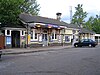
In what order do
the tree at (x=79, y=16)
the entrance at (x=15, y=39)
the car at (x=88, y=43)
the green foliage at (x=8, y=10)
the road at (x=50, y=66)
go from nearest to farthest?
the road at (x=50, y=66) → the green foliage at (x=8, y=10) → the entrance at (x=15, y=39) → the car at (x=88, y=43) → the tree at (x=79, y=16)

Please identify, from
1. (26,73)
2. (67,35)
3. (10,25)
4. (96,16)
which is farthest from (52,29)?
(96,16)

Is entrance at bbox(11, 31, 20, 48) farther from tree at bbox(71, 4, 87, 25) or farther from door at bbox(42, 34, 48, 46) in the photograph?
tree at bbox(71, 4, 87, 25)

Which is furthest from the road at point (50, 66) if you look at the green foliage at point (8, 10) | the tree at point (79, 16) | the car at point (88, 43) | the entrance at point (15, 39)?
the tree at point (79, 16)

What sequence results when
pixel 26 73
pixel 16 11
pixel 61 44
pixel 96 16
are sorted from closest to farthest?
1. pixel 26 73
2. pixel 16 11
3. pixel 61 44
4. pixel 96 16

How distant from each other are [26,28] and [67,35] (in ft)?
53.6

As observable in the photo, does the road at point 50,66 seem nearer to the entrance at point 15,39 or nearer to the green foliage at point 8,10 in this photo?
the green foliage at point 8,10

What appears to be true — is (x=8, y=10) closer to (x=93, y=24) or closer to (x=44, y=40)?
(x=44, y=40)

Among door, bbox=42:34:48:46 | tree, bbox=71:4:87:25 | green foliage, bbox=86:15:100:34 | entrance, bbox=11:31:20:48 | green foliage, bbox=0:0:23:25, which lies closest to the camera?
green foliage, bbox=0:0:23:25

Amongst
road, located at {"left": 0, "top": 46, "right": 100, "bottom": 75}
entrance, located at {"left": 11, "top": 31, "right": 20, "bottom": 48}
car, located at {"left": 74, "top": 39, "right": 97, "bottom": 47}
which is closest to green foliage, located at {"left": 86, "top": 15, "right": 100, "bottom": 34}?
car, located at {"left": 74, "top": 39, "right": 97, "bottom": 47}

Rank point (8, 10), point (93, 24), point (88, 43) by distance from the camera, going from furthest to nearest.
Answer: point (93, 24)
point (88, 43)
point (8, 10)

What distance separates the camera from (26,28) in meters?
41.2

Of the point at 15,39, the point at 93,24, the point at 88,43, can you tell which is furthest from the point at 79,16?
the point at 15,39

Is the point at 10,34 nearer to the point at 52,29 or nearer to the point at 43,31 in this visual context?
the point at 43,31

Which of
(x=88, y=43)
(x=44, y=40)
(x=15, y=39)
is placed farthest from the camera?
(x=88, y=43)
